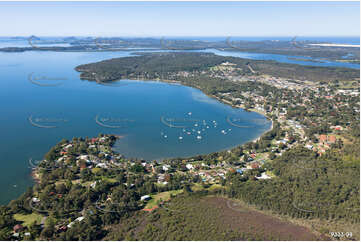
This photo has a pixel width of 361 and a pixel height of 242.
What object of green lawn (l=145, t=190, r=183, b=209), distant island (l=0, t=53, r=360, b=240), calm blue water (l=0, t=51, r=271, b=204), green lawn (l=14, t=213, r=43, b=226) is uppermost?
calm blue water (l=0, t=51, r=271, b=204)

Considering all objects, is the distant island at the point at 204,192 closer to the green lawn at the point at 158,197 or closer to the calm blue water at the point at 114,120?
the green lawn at the point at 158,197

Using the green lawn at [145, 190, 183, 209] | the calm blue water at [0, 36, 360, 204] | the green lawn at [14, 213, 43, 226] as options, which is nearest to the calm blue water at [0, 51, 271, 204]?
the calm blue water at [0, 36, 360, 204]

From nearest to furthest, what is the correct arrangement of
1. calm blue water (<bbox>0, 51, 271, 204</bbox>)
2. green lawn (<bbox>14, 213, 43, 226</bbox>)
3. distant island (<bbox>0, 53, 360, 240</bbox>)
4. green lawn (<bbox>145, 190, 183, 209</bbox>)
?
distant island (<bbox>0, 53, 360, 240</bbox>), green lawn (<bbox>14, 213, 43, 226</bbox>), green lawn (<bbox>145, 190, 183, 209</bbox>), calm blue water (<bbox>0, 51, 271, 204</bbox>)

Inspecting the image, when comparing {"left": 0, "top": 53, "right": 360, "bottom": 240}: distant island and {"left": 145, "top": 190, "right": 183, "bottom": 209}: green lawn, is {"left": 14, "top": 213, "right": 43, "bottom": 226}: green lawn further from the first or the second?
{"left": 145, "top": 190, "right": 183, "bottom": 209}: green lawn

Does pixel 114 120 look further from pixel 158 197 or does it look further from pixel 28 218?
pixel 28 218

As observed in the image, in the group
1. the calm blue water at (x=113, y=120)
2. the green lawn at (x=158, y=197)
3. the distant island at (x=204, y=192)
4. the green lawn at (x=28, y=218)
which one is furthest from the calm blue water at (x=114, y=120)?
the green lawn at (x=158, y=197)

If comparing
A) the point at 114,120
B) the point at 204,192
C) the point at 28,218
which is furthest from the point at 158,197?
the point at 114,120
